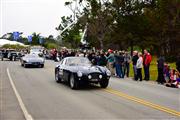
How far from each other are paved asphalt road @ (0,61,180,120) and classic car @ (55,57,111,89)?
400 millimetres

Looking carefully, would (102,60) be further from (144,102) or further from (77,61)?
(144,102)

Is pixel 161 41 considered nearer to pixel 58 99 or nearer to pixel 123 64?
pixel 123 64

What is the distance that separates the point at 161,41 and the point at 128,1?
418 inches

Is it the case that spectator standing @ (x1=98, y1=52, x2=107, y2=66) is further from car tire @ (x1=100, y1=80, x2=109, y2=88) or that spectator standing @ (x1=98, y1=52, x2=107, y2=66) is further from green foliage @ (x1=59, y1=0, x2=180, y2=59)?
green foliage @ (x1=59, y1=0, x2=180, y2=59)

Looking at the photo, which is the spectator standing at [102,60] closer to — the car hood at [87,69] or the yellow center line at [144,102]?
the car hood at [87,69]

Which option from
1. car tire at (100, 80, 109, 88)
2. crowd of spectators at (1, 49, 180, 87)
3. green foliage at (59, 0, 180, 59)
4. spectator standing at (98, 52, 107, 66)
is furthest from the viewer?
green foliage at (59, 0, 180, 59)

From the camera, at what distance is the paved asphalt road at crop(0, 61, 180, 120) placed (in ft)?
35.9

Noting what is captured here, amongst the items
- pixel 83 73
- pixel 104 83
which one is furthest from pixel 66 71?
pixel 104 83

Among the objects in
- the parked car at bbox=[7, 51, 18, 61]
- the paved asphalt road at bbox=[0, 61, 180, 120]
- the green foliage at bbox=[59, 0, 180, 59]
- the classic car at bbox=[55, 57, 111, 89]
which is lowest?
the paved asphalt road at bbox=[0, 61, 180, 120]

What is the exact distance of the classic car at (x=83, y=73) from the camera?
17234mm

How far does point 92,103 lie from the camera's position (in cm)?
1332

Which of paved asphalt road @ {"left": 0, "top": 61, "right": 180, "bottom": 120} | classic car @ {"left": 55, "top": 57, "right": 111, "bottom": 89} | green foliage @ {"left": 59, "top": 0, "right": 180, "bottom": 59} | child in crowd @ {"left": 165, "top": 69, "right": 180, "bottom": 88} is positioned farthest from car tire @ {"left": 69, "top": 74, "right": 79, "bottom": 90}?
green foliage @ {"left": 59, "top": 0, "right": 180, "bottom": 59}

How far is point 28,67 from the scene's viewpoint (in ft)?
116

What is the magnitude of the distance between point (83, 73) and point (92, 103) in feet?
13.3
